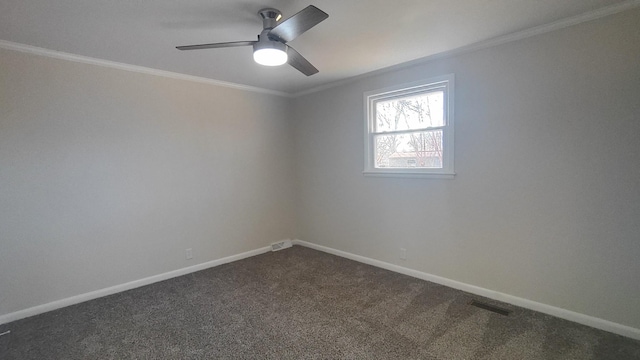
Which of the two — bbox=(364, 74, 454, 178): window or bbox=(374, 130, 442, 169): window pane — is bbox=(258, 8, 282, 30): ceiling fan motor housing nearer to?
bbox=(364, 74, 454, 178): window

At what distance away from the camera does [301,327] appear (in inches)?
96.1

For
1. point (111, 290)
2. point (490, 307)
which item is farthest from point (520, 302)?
point (111, 290)

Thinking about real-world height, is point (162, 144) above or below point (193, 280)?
above

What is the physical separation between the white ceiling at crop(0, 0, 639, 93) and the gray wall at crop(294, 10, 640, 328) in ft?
0.92

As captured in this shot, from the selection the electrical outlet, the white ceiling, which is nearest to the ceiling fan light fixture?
the white ceiling

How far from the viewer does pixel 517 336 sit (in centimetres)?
224

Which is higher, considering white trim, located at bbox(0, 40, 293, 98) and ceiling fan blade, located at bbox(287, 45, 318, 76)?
white trim, located at bbox(0, 40, 293, 98)

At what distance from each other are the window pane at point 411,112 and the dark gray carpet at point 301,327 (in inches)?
71.3

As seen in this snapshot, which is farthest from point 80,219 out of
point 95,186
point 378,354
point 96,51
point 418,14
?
point 418,14

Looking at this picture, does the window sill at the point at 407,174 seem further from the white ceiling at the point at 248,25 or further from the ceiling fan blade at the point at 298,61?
the ceiling fan blade at the point at 298,61

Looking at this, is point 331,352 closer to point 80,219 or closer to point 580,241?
point 580,241

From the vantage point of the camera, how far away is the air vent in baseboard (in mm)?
4613

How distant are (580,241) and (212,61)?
3.83 m

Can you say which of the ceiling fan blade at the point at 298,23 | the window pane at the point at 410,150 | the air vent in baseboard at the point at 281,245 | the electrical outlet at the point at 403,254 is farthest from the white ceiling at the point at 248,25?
the air vent in baseboard at the point at 281,245
